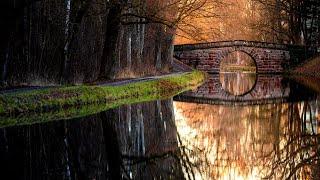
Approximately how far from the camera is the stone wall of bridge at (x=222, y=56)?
52781 mm

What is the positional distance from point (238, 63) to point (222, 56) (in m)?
17.2

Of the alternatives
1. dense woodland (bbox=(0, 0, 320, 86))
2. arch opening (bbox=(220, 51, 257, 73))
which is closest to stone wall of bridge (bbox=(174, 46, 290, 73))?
arch opening (bbox=(220, 51, 257, 73))

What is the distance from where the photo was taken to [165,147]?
43.2 ft

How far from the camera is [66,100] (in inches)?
768

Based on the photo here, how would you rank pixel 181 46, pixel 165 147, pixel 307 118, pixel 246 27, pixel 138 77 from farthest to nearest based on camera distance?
pixel 246 27, pixel 181 46, pixel 138 77, pixel 307 118, pixel 165 147

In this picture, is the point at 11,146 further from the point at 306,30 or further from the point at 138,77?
the point at 306,30

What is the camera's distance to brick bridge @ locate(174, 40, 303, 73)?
52.4 m

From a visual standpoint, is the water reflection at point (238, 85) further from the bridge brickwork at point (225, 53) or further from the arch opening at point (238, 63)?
the arch opening at point (238, 63)

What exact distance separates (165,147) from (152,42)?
887 inches

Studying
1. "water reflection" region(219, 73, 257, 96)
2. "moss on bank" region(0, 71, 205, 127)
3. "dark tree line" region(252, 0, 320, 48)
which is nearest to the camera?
"moss on bank" region(0, 71, 205, 127)

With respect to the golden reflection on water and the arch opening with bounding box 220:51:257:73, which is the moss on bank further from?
the arch opening with bounding box 220:51:257:73

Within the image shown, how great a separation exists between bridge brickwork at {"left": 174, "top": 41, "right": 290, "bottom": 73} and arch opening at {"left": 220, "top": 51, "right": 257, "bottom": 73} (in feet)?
42.9

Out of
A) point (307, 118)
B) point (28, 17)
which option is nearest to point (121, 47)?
point (28, 17)

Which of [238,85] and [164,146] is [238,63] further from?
[164,146]
